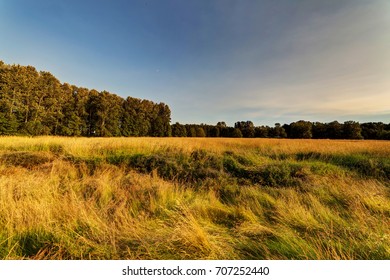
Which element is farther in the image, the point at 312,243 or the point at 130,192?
the point at 130,192

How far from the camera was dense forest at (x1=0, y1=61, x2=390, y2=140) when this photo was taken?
2331cm

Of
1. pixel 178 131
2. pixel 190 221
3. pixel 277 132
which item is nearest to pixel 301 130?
pixel 277 132

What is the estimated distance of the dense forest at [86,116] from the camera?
23312 millimetres

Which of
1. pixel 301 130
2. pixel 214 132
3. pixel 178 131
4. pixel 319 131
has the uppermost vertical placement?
pixel 301 130

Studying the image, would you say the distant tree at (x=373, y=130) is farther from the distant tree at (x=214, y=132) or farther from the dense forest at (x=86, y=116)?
the distant tree at (x=214, y=132)

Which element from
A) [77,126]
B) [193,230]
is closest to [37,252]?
[193,230]

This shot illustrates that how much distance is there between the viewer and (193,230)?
2.30 meters

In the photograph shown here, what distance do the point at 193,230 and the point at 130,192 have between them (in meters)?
2.32

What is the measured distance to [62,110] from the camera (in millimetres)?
32344

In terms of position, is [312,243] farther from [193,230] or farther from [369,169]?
[369,169]

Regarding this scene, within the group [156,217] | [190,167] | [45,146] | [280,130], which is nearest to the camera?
[156,217]

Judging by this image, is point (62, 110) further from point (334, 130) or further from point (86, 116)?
point (334, 130)

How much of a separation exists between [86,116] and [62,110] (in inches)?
188
